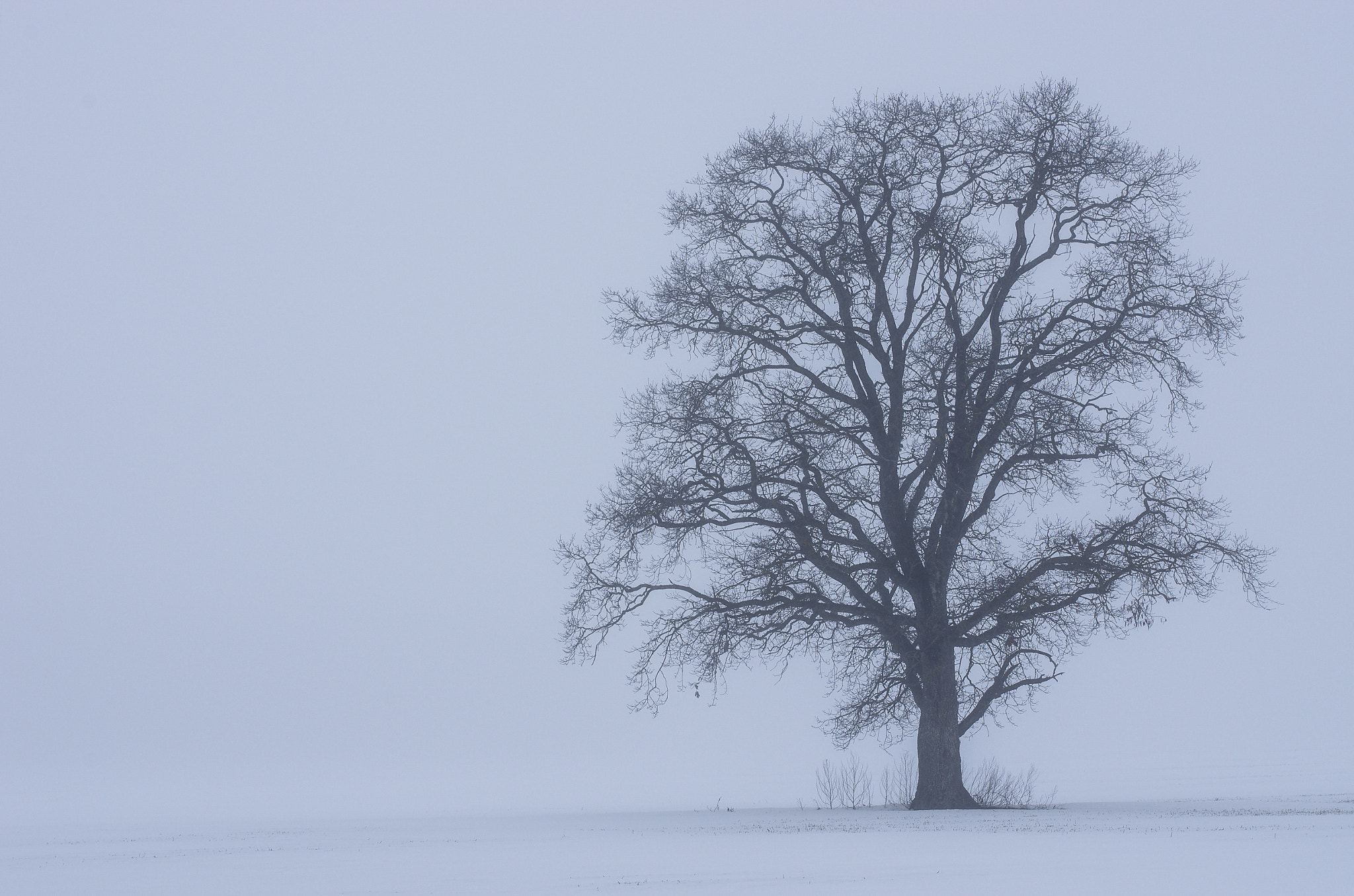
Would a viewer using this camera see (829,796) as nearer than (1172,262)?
No

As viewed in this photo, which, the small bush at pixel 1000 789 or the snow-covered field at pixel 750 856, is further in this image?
the small bush at pixel 1000 789

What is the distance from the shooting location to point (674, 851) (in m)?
16.3

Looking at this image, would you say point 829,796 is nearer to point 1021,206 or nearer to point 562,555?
point 562,555

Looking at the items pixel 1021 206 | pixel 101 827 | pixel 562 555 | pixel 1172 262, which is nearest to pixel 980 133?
pixel 1021 206

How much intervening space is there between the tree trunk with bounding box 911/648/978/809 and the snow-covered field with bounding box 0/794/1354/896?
153 centimetres

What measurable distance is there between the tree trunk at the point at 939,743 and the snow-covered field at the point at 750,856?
1.53 metres

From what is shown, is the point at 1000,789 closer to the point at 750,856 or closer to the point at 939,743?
the point at 939,743

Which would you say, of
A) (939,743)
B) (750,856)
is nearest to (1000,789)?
(939,743)

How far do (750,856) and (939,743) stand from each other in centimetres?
874

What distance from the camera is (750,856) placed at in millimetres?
15531

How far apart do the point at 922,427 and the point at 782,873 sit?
1203 cm

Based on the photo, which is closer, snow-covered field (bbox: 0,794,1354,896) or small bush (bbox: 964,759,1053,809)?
snow-covered field (bbox: 0,794,1354,896)

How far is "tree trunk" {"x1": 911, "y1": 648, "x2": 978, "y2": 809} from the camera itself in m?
23.3

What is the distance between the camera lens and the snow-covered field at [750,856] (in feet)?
42.2
